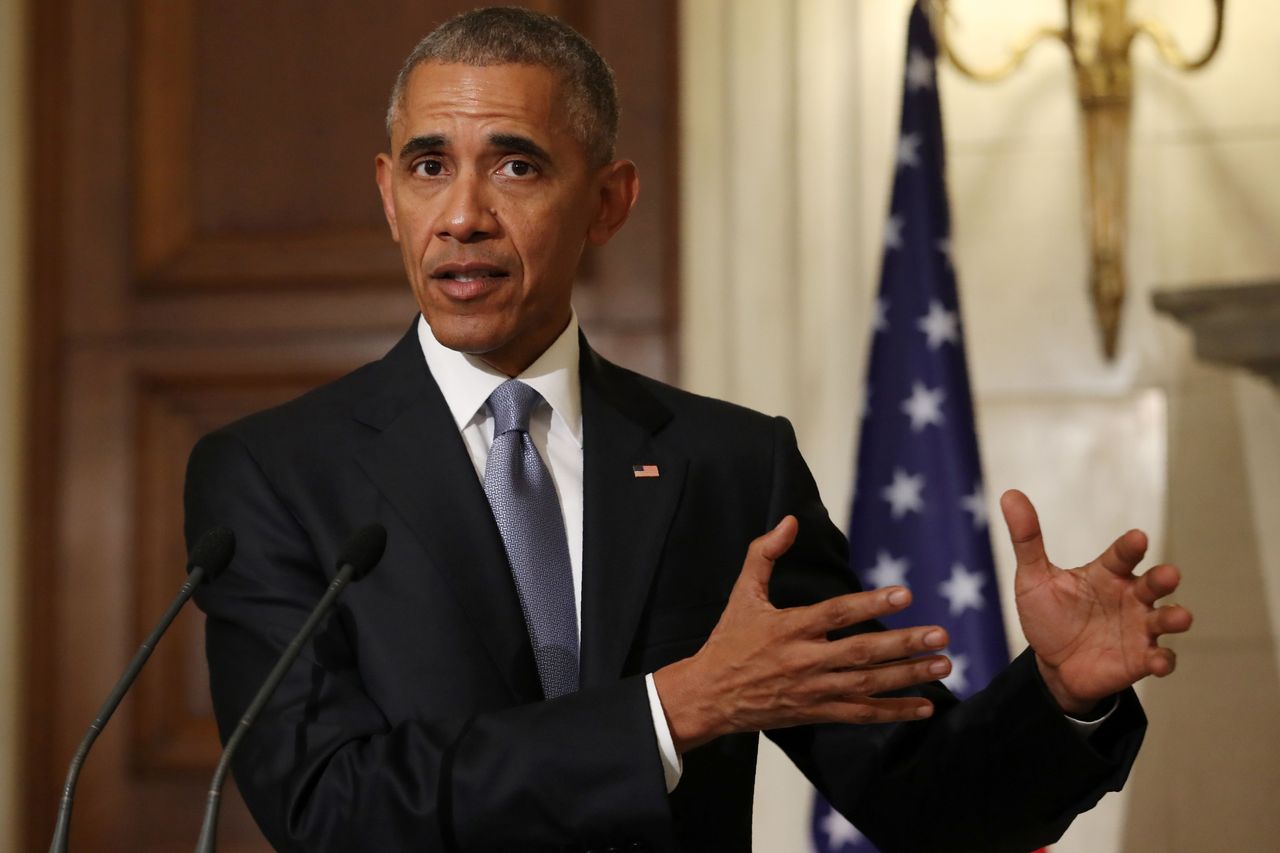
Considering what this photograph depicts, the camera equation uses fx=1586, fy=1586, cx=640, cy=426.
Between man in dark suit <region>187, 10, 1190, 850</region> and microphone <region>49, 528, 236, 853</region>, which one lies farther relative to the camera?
man in dark suit <region>187, 10, 1190, 850</region>

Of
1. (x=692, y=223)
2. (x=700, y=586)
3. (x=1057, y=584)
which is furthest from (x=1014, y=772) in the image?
(x=692, y=223)

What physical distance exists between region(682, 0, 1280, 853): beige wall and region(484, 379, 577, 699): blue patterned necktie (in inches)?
60.3

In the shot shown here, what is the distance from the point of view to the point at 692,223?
11.2ft

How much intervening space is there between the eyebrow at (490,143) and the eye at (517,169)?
15 mm

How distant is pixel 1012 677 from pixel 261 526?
0.82m

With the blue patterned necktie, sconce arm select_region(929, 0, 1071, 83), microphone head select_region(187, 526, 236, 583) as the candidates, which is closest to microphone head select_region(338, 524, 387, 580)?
microphone head select_region(187, 526, 236, 583)

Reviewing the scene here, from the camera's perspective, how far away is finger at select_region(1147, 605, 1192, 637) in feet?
4.79

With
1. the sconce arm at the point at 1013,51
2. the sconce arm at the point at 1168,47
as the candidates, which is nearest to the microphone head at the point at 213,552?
the sconce arm at the point at 1013,51

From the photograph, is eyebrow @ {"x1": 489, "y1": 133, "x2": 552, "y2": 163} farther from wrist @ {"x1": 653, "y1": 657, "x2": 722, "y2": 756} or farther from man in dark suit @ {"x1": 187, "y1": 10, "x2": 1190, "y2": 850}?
wrist @ {"x1": 653, "y1": 657, "x2": 722, "y2": 756}

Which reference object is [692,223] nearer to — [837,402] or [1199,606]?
[837,402]

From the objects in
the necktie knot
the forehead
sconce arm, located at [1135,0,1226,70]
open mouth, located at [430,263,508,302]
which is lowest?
the necktie knot

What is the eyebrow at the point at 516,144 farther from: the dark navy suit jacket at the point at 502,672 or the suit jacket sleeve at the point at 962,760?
the suit jacket sleeve at the point at 962,760

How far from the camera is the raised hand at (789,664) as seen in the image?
1397 millimetres

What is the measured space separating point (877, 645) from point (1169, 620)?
11.6 inches
